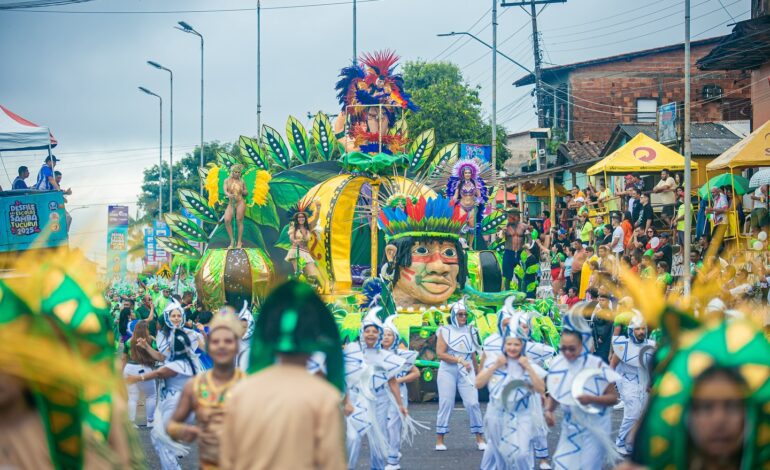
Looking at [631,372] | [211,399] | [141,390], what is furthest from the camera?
[141,390]

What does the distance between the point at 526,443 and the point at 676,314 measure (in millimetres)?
5159

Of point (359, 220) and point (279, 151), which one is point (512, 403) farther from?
point (279, 151)

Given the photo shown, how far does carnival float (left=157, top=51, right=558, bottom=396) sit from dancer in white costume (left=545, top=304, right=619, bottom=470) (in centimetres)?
746

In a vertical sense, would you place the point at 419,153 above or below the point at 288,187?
above

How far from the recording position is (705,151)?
2973 centimetres

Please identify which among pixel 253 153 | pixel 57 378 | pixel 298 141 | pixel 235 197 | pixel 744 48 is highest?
pixel 744 48

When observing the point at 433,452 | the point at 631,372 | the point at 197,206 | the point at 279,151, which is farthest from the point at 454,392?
the point at 197,206

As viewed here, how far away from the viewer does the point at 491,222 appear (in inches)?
827

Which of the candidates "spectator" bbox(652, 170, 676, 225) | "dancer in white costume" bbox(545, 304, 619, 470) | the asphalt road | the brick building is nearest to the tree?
the brick building

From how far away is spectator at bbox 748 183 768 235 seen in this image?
19438 millimetres

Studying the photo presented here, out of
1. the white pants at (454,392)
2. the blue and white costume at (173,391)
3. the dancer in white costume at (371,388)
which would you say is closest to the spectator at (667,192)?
the white pants at (454,392)

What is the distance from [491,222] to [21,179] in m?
8.25

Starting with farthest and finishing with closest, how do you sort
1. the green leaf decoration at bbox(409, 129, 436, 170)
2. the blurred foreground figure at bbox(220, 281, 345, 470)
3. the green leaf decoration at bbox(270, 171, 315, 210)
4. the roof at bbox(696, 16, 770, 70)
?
the roof at bbox(696, 16, 770, 70), the green leaf decoration at bbox(270, 171, 315, 210), the green leaf decoration at bbox(409, 129, 436, 170), the blurred foreground figure at bbox(220, 281, 345, 470)

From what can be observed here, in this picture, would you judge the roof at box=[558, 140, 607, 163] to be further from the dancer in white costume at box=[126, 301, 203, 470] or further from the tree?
the dancer in white costume at box=[126, 301, 203, 470]
